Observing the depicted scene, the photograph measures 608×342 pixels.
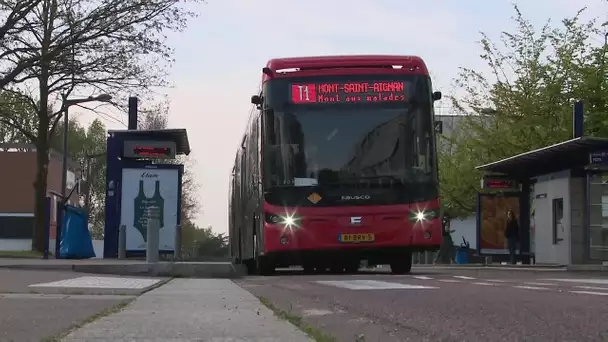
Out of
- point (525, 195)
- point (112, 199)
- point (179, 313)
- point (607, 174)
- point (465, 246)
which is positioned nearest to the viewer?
point (179, 313)

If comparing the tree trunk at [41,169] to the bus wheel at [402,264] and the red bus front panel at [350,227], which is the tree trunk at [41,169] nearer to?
the bus wheel at [402,264]

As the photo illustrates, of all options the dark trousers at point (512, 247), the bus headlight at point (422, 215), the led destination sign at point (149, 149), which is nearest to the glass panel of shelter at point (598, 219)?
the dark trousers at point (512, 247)

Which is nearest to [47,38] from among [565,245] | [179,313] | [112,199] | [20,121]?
Result: [112,199]

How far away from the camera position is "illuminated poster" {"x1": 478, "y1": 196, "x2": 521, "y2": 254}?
104ft

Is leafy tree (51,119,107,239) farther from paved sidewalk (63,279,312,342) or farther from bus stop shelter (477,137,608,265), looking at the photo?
paved sidewalk (63,279,312,342)

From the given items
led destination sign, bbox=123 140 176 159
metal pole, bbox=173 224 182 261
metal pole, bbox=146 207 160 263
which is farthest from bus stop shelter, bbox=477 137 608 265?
metal pole, bbox=146 207 160 263

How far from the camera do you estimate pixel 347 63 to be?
17.0m

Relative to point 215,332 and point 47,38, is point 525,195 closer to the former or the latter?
point 47,38

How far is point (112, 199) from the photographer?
2786cm

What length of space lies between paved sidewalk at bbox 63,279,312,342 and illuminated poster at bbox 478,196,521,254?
2458 centimetres

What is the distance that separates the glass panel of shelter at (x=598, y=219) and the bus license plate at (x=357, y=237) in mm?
10555

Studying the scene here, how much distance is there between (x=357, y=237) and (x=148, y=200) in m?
11.9

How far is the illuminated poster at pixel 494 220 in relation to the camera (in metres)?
31.7

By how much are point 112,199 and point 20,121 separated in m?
9.62
